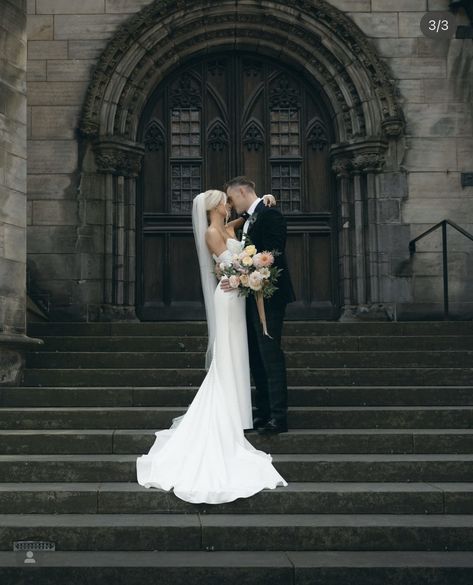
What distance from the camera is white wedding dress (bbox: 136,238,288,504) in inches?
219

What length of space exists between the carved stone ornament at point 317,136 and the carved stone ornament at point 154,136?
2.14 m

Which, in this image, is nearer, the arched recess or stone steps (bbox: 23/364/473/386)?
stone steps (bbox: 23/364/473/386)

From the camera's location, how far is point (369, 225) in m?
11.3

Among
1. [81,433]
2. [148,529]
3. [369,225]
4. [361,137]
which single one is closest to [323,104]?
[361,137]

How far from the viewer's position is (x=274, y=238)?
6473 mm

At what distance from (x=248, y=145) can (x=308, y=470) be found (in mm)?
6858

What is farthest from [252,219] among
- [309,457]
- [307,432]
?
[309,457]

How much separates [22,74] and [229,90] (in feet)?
14.6

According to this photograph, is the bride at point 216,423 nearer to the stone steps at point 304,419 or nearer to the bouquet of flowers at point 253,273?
the bouquet of flowers at point 253,273

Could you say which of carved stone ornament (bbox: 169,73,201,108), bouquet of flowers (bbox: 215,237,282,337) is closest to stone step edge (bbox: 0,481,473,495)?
bouquet of flowers (bbox: 215,237,282,337)

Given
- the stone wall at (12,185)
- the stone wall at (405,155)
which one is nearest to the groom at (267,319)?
the stone wall at (12,185)

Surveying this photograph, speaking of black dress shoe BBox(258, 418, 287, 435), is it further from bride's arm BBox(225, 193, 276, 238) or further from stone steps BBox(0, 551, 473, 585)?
bride's arm BBox(225, 193, 276, 238)

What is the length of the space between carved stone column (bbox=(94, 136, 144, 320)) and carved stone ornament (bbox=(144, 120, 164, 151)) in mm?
330

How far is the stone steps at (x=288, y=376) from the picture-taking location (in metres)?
7.53
